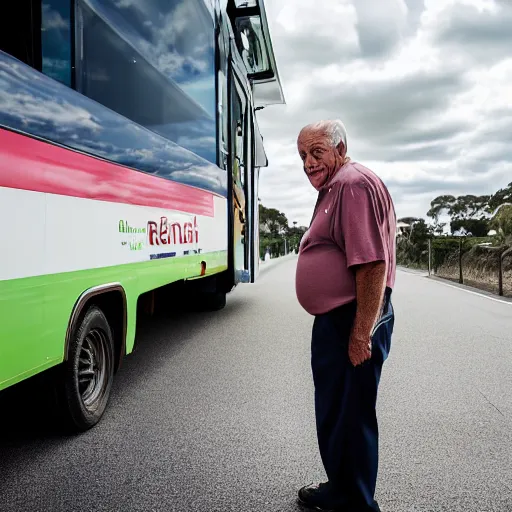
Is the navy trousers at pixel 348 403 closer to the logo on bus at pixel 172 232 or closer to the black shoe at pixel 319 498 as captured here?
the black shoe at pixel 319 498

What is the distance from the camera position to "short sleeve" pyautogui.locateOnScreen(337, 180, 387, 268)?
2398 millimetres

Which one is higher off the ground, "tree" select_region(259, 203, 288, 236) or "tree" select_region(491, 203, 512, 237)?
"tree" select_region(259, 203, 288, 236)

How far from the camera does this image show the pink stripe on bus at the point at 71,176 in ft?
8.66

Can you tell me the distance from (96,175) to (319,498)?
7.22ft

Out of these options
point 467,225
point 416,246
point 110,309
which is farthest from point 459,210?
point 110,309

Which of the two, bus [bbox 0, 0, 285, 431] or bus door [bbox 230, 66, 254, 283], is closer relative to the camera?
bus [bbox 0, 0, 285, 431]

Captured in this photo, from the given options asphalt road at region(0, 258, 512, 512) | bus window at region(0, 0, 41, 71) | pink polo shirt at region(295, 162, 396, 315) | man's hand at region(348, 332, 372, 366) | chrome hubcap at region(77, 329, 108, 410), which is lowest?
asphalt road at region(0, 258, 512, 512)

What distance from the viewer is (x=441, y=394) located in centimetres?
493

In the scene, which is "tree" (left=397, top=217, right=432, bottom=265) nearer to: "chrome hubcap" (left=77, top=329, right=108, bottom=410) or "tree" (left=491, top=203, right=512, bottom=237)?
"tree" (left=491, top=203, right=512, bottom=237)

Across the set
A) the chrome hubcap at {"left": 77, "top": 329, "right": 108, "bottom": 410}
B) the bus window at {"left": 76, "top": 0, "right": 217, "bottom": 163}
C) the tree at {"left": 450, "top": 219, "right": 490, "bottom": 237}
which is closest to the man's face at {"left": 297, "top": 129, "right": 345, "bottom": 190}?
the bus window at {"left": 76, "top": 0, "right": 217, "bottom": 163}

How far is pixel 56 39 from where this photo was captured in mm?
3246

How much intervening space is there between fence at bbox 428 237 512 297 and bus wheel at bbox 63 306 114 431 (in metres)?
12.2

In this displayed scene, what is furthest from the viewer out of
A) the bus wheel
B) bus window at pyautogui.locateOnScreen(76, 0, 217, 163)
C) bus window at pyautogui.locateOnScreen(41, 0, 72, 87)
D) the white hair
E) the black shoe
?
bus window at pyautogui.locateOnScreen(76, 0, 217, 163)

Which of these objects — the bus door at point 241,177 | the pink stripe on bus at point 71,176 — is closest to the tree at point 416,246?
the bus door at point 241,177
